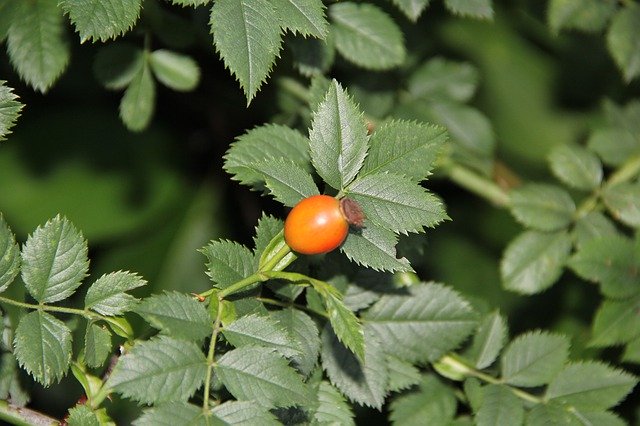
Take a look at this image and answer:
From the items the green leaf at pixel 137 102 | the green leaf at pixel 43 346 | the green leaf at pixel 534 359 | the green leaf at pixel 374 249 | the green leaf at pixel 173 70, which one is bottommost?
the green leaf at pixel 534 359

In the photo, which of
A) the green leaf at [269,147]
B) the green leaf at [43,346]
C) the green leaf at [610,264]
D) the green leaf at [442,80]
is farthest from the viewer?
the green leaf at [442,80]

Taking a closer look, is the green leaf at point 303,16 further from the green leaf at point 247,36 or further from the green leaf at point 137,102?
the green leaf at point 137,102

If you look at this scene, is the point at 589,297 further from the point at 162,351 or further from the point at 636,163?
the point at 162,351

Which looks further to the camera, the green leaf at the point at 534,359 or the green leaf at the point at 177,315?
the green leaf at the point at 534,359

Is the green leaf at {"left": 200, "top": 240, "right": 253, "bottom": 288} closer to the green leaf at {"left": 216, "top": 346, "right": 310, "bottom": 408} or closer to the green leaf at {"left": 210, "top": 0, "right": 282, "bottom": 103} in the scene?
the green leaf at {"left": 216, "top": 346, "right": 310, "bottom": 408}

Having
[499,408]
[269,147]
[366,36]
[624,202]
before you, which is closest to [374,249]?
[269,147]

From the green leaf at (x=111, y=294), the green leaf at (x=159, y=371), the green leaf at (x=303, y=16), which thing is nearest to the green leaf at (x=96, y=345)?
the green leaf at (x=111, y=294)

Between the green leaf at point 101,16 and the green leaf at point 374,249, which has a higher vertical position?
the green leaf at point 101,16

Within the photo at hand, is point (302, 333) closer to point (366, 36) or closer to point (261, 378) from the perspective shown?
point (261, 378)

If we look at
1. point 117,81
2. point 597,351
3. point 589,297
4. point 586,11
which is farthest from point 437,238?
point 117,81
